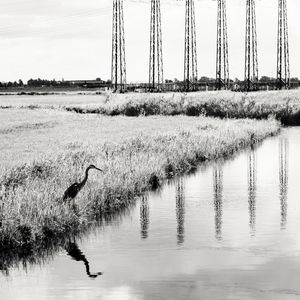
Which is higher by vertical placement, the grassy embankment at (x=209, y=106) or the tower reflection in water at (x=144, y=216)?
the grassy embankment at (x=209, y=106)

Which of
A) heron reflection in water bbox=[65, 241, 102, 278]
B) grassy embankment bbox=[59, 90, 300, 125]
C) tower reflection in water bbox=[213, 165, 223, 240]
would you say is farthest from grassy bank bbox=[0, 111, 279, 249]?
grassy embankment bbox=[59, 90, 300, 125]

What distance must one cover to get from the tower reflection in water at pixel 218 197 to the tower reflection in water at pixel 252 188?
93 cm

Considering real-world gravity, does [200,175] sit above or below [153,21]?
below

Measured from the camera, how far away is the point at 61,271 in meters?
17.3

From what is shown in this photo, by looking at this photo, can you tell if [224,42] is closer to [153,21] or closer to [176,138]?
[153,21]

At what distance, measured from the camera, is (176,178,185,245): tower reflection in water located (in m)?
20.6

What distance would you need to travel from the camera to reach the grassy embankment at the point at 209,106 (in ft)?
228

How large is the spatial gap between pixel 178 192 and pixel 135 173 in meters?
1.74

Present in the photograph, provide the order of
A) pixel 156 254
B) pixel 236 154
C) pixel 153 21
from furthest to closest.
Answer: pixel 153 21 → pixel 236 154 → pixel 156 254

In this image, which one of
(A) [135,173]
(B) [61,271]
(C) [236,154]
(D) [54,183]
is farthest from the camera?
(C) [236,154]

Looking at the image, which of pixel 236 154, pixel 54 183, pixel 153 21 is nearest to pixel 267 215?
pixel 54 183

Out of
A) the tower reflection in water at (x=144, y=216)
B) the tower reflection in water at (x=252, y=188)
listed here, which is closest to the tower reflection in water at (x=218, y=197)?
the tower reflection in water at (x=252, y=188)

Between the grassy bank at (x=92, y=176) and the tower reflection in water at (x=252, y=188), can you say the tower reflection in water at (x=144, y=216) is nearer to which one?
the grassy bank at (x=92, y=176)

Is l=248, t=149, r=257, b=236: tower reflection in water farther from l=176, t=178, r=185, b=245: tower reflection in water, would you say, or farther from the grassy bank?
l=176, t=178, r=185, b=245: tower reflection in water
